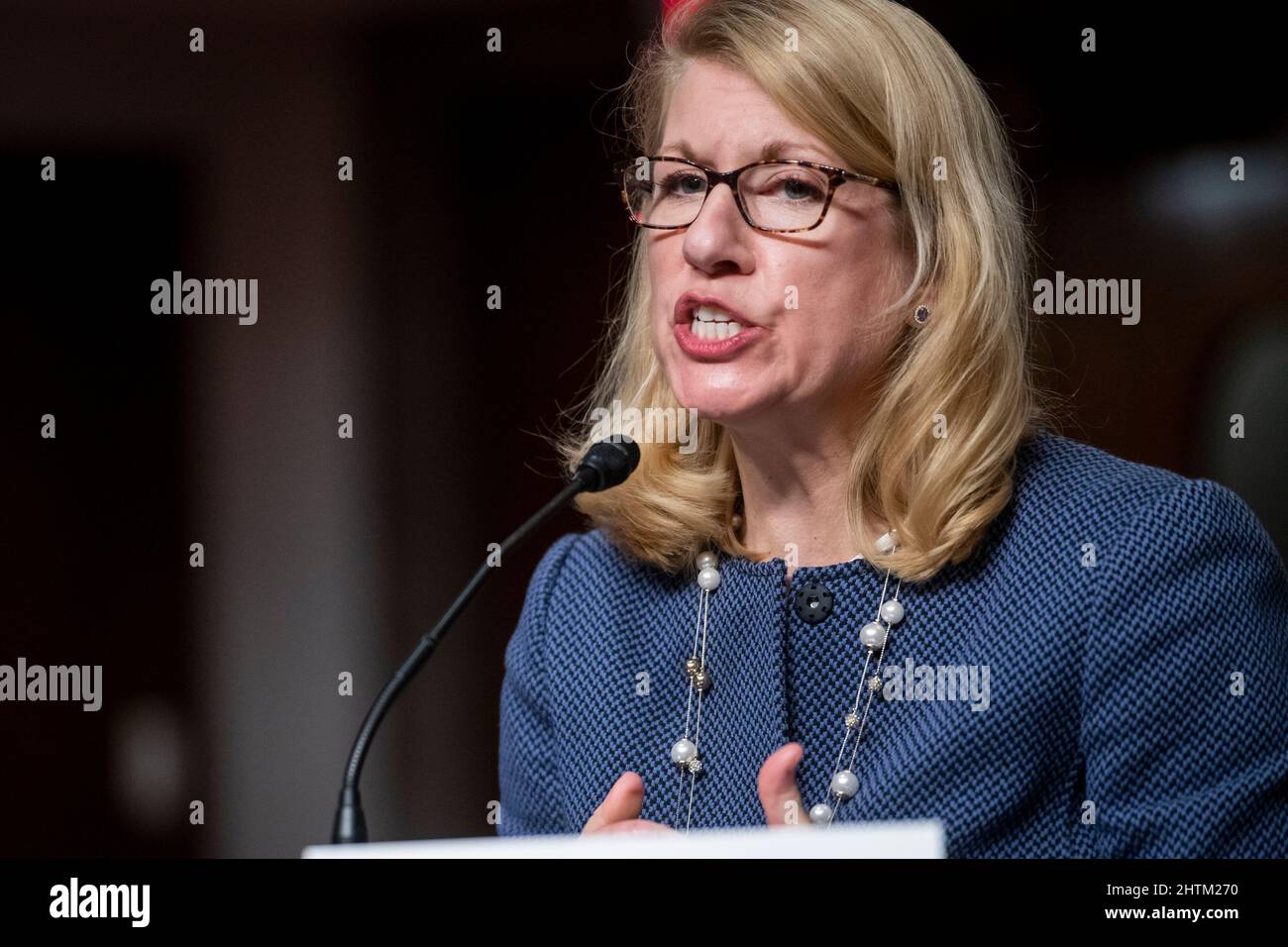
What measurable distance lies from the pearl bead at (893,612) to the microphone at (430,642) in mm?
276

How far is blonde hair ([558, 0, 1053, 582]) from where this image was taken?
49.9 inches

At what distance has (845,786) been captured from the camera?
3.98 feet

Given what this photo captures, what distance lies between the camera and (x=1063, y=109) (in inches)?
95.7

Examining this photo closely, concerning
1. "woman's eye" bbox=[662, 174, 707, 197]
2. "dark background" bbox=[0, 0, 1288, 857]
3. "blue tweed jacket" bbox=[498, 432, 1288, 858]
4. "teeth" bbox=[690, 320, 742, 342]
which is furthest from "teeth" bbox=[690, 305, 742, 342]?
"dark background" bbox=[0, 0, 1288, 857]

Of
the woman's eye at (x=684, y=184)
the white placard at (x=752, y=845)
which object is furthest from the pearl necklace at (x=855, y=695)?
the white placard at (x=752, y=845)

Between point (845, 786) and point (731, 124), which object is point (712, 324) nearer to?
point (731, 124)

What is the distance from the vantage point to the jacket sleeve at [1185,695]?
1108mm

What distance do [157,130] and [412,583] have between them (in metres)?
1.12

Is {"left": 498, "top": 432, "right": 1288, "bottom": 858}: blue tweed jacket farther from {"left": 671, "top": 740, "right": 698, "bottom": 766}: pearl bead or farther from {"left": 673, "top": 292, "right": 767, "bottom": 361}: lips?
{"left": 673, "top": 292, "right": 767, "bottom": 361}: lips

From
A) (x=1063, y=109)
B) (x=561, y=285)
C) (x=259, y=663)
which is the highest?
(x=1063, y=109)

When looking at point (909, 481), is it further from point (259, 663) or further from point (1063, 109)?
point (259, 663)

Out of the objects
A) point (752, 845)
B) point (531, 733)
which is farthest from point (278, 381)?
point (752, 845)
